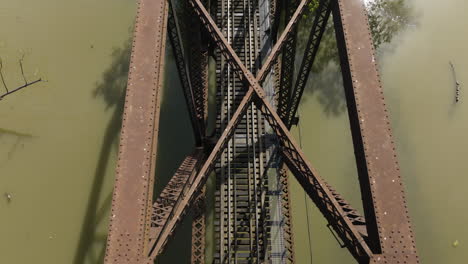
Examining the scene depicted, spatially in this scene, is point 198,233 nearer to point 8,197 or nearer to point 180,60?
point 180,60

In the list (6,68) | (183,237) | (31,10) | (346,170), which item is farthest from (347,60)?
(31,10)

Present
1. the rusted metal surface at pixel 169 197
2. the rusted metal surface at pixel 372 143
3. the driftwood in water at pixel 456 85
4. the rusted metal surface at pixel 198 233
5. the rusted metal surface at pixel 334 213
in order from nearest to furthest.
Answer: the rusted metal surface at pixel 372 143
the rusted metal surface at pixel 334 213
the rusted metal surface at pixel 169 197
the rusted metal surface at pixel 198 233
the driftwood in water at pixel 456 85

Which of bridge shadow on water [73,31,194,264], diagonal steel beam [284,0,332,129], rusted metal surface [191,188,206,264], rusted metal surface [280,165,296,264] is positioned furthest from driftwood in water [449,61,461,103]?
rusted metal surface [191,188,206,264]

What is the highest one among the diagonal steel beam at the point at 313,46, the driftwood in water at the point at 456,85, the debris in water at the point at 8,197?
the driftwood in water at the point at 456,85

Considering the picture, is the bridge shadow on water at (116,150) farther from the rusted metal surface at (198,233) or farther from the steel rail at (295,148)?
the steel rail at (295,148)

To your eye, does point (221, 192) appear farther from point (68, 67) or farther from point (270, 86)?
point (68, 67)

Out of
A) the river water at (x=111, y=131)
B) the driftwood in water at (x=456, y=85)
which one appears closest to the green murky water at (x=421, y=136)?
the river water at (x=111, y=131)
